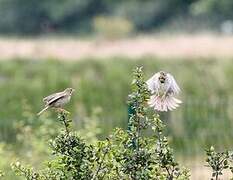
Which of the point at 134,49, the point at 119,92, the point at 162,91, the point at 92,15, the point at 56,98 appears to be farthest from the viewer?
the point at 92,15

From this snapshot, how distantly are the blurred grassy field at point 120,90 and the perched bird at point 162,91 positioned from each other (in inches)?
322

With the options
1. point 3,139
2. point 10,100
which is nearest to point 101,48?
point 10,100

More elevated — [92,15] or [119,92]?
[92,15]

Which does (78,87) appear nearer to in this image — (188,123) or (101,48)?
(188,123)

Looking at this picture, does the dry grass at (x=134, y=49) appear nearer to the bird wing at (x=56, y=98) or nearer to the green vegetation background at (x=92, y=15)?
the bird wing at (x=56, y=98)

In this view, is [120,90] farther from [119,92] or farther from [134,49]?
[134,49]

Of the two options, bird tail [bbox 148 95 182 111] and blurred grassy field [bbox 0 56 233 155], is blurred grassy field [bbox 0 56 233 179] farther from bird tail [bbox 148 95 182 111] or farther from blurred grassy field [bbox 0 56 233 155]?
bird tail [bbox 148 95 182 111]

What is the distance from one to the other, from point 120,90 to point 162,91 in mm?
11728

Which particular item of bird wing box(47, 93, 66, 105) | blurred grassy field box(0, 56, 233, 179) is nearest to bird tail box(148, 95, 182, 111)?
bird wing box(47, 93, 66, 105)

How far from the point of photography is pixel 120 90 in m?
16.1

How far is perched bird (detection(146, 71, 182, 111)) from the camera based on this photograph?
14.2ft

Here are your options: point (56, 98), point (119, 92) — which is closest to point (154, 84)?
point (56, 98)

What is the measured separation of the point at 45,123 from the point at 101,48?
510 inches

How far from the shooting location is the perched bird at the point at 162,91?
14.2ft
